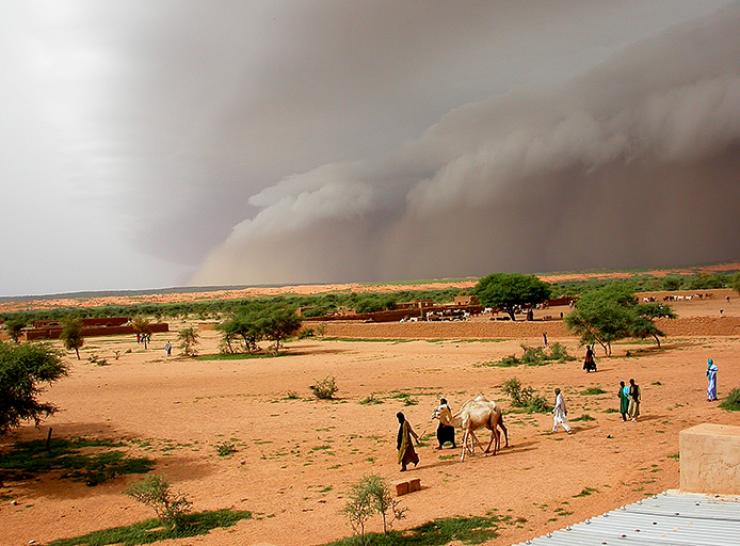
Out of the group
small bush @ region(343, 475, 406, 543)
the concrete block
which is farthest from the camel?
the concrete block

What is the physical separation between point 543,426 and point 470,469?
5.44m

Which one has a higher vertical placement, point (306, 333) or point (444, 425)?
point (306, 333)

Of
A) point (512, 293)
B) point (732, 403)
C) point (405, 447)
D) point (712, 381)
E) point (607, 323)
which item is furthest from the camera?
point (512, 293)

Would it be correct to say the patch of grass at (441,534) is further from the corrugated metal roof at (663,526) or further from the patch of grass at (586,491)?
the corrugated metal roof at (663,526)

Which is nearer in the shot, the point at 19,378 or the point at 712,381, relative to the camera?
the point at 19,378

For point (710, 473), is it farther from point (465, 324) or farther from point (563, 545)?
point (465, 324)

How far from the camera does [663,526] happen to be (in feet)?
23.2

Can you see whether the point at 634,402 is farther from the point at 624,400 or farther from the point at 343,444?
the point at 343,444

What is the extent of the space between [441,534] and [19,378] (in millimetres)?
14323

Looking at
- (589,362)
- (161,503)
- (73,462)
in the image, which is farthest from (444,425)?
(589,362)

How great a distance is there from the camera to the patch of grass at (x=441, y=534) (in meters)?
10.9

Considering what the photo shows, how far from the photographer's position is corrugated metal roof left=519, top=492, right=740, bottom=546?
21.4 feet

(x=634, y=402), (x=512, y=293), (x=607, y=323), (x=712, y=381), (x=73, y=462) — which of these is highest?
(x=512, y=293)

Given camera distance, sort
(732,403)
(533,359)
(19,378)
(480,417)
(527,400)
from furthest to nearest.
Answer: (533,359) → (527,400) → (732,403) → (19,378) → (480,417)
